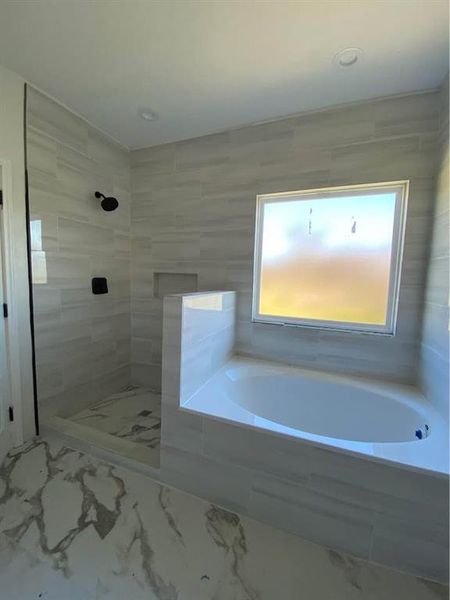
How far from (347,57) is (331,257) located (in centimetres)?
123

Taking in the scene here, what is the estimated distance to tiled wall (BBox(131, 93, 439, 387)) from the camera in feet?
5.90

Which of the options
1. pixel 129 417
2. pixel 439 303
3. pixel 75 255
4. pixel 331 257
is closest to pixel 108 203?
pixel 75 255

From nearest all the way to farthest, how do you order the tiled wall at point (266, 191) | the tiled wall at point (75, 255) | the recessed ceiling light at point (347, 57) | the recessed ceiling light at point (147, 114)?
1. the recessed ceiling light at point (347, 57)
2. the tiled wall at point (266, 191)
3. the tiled wall at point (75, 255)
4. the recessed ceiling light at point (147, 114)

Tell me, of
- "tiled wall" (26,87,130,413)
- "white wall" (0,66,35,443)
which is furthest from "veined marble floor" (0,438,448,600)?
"tiled wall" (26,87,130,413)

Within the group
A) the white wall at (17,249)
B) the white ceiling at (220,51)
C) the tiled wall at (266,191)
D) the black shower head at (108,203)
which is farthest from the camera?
the black shower head at (108,203)

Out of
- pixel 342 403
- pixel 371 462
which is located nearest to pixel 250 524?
pixel 371 462

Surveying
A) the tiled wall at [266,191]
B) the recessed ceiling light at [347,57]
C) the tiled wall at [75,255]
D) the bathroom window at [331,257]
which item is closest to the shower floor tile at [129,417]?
the tiled wall at [75,255]

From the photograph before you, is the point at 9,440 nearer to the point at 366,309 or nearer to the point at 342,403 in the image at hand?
the point at 342,403

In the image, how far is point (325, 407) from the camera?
1.94 meters

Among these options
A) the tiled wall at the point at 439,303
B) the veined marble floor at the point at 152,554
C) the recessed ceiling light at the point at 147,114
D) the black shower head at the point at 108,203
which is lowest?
the veined marble floor at the point at 152,554

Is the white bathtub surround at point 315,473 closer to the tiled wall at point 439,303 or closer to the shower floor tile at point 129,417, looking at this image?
the tiled wall at point 439,303

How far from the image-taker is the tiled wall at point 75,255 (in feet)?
6.23

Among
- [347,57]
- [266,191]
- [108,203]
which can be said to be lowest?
[108,203]

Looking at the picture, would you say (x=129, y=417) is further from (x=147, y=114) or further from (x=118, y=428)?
(x=147, y=114)
